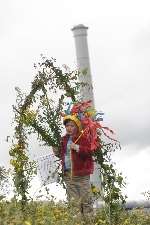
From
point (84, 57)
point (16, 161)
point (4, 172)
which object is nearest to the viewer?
point (4, 172)

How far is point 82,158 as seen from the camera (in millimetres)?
9898

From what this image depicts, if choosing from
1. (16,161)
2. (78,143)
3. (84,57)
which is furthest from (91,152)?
(84,57)

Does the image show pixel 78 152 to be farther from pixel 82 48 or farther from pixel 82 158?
pixel 82 48

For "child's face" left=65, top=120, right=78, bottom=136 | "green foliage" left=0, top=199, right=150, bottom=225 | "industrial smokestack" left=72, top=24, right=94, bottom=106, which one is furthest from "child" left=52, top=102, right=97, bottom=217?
"industrial smokestack" left=72, top=24, right=94, bottom=106

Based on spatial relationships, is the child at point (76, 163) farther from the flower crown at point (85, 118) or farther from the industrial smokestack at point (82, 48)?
the industrial smokestack at point (82, 48)

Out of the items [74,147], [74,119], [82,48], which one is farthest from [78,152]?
[82,48]

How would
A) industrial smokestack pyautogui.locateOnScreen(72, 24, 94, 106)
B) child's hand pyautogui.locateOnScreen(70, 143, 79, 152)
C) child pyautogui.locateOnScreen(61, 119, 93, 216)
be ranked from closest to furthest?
child's hand pyautogui.locateOnScreen(70, 143, 79, 152) → child pyautogui.locateOnScreen(61, 119, 93, 216) → industrial smokestack pyautogui.locateOnScreen(72, 24, 94, 106)

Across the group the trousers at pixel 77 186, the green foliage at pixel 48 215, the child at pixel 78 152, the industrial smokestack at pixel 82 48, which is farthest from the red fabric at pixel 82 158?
the industrial smokestack at pixel 82 48

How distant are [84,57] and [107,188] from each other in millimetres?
10006

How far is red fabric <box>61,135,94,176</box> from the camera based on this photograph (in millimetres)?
9844

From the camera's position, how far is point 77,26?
19.9 m

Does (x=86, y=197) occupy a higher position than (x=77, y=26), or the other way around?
(x=77, y=26)

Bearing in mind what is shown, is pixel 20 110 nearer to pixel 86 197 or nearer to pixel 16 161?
pixel 16 161

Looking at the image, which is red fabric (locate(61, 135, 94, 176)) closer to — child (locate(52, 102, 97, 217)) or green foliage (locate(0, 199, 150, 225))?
child (locate(52, 102, 97, 217))
